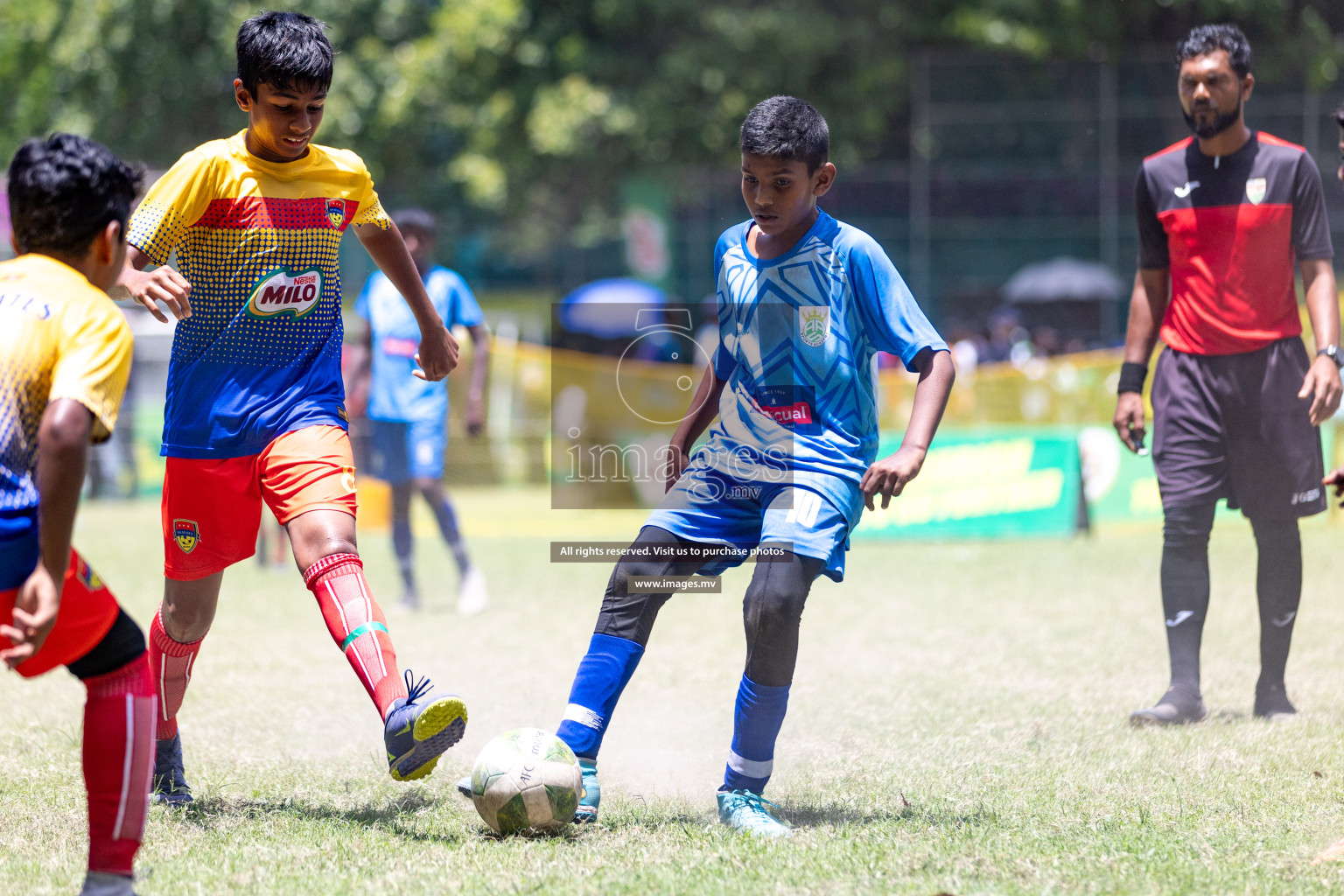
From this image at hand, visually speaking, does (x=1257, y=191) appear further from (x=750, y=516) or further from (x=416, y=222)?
(x=416, y=222)

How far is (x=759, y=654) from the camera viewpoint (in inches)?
157

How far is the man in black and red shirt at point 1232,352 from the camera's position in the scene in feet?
18.4

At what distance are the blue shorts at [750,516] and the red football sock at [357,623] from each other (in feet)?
2.80

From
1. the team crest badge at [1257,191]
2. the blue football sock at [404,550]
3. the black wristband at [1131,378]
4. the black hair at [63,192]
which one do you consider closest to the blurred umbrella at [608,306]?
the blue football sock at [404,550]

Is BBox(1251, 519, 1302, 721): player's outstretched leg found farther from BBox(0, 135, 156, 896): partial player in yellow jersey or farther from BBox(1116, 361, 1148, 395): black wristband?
BBox(0, 135, 156, 896): partial player in yellow jersey

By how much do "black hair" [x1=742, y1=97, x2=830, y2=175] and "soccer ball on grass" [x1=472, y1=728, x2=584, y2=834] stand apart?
177cm

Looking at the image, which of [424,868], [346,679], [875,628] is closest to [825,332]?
[424,868]

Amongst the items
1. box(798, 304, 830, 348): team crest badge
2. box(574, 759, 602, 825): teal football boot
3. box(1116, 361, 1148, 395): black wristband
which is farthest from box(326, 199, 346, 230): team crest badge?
box(1116, 361, 1148, 395): black wristband

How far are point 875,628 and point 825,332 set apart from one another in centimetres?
437

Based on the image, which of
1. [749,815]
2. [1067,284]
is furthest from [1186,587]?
[1067,284]

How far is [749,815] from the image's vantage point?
3951 mm

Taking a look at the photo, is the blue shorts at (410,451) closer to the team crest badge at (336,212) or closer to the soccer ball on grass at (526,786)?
the team crest badge at (336,212)

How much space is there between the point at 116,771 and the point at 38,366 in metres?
0.90

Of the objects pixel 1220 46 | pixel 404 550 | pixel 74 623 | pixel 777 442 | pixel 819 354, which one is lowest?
pixel 404 550
